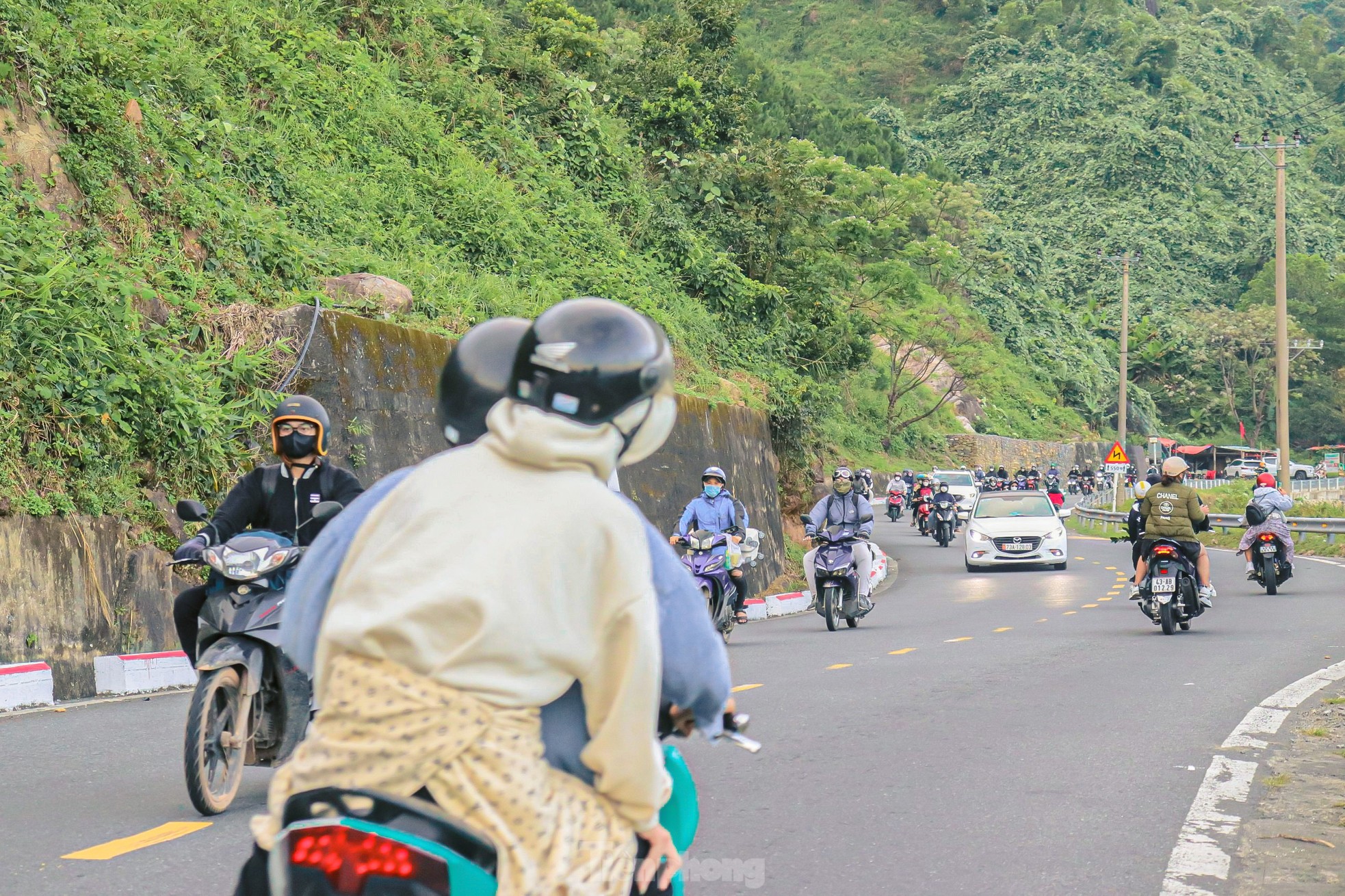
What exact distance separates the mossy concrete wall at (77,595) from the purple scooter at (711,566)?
17.1 ft

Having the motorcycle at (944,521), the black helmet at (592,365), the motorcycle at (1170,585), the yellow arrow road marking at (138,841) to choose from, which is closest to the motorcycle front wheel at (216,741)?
the yellow arrow road marking at (138,841)

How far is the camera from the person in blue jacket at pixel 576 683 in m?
2.65

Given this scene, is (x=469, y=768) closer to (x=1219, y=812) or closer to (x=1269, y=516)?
(x=1219, y=812)

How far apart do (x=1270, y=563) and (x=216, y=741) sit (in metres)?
18.2

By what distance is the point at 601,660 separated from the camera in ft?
8.52

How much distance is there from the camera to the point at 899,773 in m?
7.87

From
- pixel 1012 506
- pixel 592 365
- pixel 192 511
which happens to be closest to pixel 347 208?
pixel 1012 506

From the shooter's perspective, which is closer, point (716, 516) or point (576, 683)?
point (576, 683)

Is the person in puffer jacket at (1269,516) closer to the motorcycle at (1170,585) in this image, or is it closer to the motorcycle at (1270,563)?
the motorcycle at (1270,563)

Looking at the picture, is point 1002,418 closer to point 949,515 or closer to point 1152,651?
point 949,515

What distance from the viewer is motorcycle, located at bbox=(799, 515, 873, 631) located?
17.1 m

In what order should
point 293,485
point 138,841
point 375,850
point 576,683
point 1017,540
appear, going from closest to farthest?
point 375,850, point 576,683, point 138,841, point 293,485, point 1017,540

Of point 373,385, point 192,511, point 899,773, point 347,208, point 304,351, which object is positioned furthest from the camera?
point 347,208

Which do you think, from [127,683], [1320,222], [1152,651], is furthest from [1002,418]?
[127,683]
